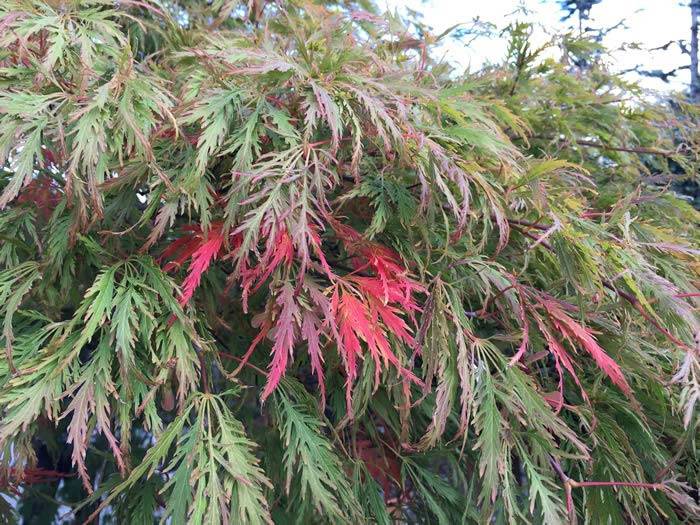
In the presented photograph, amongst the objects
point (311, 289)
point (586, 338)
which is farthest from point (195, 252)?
point (586, 338)

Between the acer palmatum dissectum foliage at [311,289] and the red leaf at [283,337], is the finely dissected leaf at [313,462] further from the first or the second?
the red leaf at [283,337]

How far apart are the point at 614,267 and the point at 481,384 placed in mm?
387

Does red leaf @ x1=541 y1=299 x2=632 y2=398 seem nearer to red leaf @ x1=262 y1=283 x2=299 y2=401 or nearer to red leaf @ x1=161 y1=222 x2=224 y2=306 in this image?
red leaf @ x1=262 y1=283 x2=299 y2=401

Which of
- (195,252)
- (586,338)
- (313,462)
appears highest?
(586,338)

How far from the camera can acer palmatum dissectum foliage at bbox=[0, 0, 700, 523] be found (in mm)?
1137

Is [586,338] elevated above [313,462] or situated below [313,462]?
above

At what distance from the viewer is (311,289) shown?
1200 mm

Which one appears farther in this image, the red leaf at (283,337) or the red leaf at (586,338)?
the red leaf at (586,338)

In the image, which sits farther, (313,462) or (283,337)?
(313,462)

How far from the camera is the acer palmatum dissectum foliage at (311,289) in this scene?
3.73 ft

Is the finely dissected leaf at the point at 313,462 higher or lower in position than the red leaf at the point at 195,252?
lower

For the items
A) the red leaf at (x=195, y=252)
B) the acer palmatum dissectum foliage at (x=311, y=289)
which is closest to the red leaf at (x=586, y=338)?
the acer palmatum dissectum foliage at (x=311, y=289)

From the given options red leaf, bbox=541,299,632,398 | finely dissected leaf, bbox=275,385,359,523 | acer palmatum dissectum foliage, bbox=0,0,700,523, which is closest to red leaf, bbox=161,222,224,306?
acer palmatum dissectum foliage, bbox=0,0,700,523

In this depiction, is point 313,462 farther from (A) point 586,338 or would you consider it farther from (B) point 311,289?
(A) point 586,338
